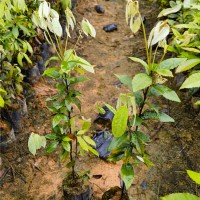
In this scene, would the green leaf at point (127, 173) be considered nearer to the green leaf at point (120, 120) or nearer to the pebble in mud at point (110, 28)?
the green leaf at point (120, 120)

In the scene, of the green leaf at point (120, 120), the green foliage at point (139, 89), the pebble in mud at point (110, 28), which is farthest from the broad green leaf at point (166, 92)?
the pebble in mud at point (110, 28)

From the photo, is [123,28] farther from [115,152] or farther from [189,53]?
[115,152]

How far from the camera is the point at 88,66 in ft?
4.55

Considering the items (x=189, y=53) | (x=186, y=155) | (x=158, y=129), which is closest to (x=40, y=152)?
(x=158, y=129)

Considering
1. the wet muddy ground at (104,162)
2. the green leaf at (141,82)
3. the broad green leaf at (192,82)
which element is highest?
the green leaf at (141,82)

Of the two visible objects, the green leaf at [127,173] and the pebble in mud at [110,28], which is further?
the pebble in mud at [110,28]

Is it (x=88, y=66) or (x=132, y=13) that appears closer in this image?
(x=132, y=13)

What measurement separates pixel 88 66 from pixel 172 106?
185cm

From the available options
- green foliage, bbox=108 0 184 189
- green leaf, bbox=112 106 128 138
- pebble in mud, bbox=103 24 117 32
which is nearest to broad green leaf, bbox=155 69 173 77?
green foliage, bbox=108 0 184 189

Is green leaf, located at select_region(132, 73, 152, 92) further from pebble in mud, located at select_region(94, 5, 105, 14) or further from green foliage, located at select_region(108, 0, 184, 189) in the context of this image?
pebble in mud, located at select_region(94, 5, 105, 14)

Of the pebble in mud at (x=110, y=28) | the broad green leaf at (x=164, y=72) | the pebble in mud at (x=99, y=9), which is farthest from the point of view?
the pebble in mud at (x=99, y=9)

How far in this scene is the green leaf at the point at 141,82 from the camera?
1200 millimetres

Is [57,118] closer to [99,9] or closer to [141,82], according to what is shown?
[141,82]

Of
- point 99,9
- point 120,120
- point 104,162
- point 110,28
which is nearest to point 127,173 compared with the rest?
point 120,120
